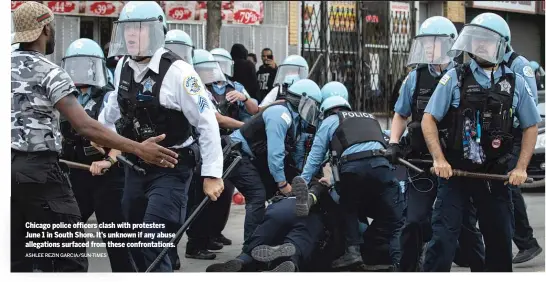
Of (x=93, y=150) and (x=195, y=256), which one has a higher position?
(x=93, y=150)

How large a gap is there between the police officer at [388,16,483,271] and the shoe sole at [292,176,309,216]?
665mm

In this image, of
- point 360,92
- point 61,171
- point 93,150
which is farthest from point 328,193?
point 360,92

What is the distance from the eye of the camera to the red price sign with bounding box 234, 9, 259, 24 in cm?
1526

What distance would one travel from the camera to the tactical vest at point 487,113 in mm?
6000

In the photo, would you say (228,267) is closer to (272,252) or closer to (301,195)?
(272,252)

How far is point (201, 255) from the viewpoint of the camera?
27.2 feet

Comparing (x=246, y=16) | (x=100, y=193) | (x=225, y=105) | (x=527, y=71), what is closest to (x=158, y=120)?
(x=100, y=193)

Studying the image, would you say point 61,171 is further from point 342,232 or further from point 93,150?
point 342,232

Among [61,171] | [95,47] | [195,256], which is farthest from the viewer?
[195,256]

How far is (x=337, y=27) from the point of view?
16.7 m

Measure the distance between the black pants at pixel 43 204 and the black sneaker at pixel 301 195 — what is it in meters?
1.93

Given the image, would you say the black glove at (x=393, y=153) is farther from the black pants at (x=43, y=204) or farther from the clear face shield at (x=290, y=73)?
the clear face shield at (x=290, y=73)
